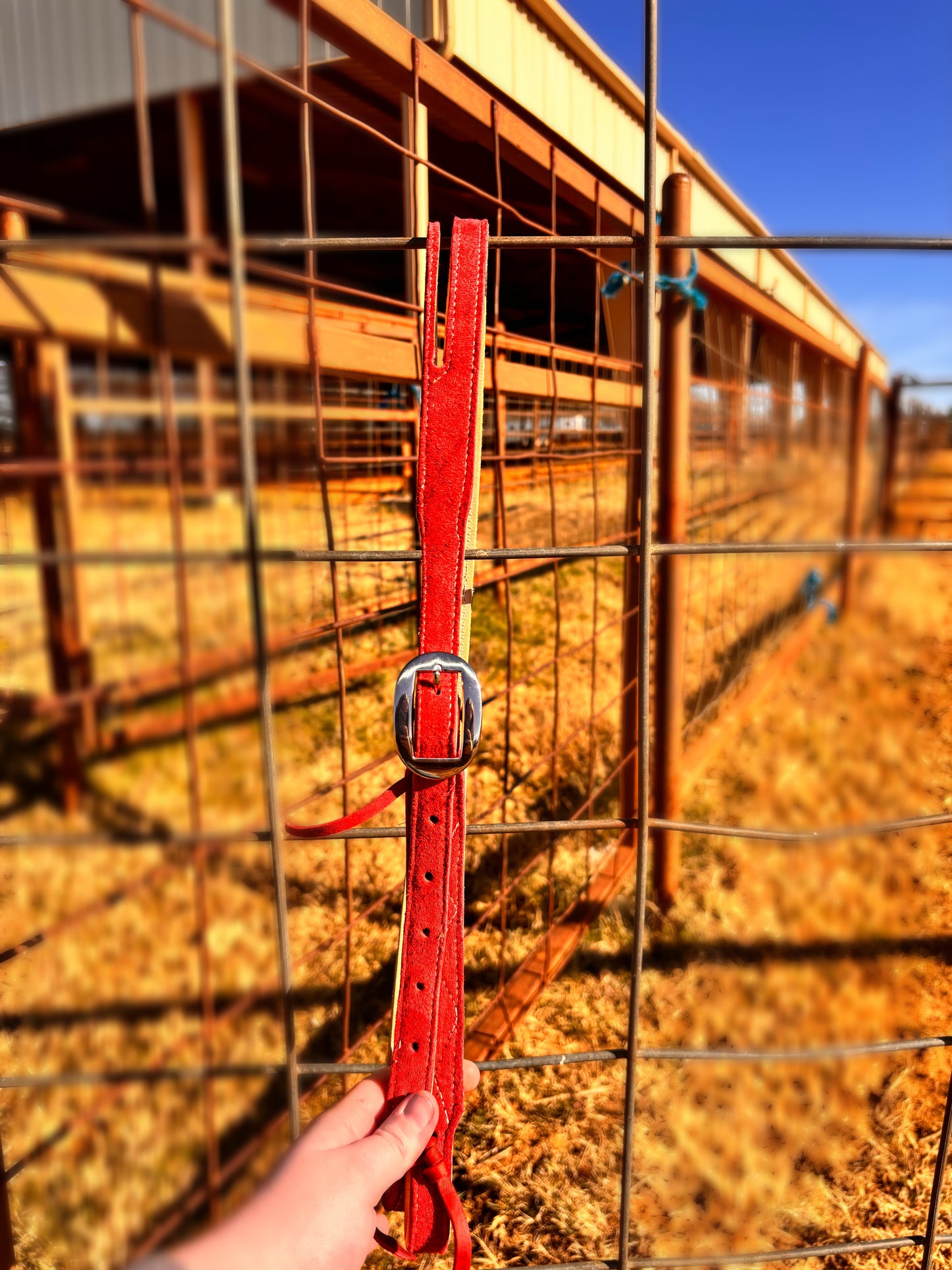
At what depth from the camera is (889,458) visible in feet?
24.6

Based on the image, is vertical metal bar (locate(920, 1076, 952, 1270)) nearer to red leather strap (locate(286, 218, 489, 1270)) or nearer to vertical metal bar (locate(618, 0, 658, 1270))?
vertical metal bar (locate(618, 0, 658, 1270))

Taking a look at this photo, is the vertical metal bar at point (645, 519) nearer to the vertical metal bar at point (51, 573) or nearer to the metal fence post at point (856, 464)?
the vertical metal bar at point (51, 573)

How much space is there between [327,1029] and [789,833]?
125 centimetres

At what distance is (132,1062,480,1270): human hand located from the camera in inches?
21.4

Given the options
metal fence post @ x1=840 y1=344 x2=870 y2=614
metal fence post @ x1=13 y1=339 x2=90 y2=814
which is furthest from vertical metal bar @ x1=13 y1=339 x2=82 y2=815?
metal fence post @ x1=840 y1=344 x2=870 y2=614

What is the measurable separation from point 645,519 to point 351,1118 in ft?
2.11

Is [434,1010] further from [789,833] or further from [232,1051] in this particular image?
[232,1051]

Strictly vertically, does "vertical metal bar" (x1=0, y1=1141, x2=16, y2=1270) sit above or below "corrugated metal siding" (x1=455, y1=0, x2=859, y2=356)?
below

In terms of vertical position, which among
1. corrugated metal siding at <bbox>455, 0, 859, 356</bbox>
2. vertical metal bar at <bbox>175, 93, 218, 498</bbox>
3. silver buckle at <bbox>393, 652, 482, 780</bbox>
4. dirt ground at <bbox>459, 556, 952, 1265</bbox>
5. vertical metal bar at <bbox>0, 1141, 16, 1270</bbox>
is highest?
corrugated metal siding at <bbox>455, 0, 859, 356</bbox>

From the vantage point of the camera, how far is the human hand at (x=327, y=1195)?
1.78 feet

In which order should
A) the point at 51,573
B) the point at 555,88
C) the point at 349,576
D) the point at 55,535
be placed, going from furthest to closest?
the point at 349,576 < the point at 51,573 < the point at 555,88 < the point at 55,535

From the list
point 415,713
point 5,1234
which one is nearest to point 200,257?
point 415,713

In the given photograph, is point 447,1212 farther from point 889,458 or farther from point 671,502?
point 889,458

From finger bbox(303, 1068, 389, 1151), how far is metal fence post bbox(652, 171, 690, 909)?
147cm
